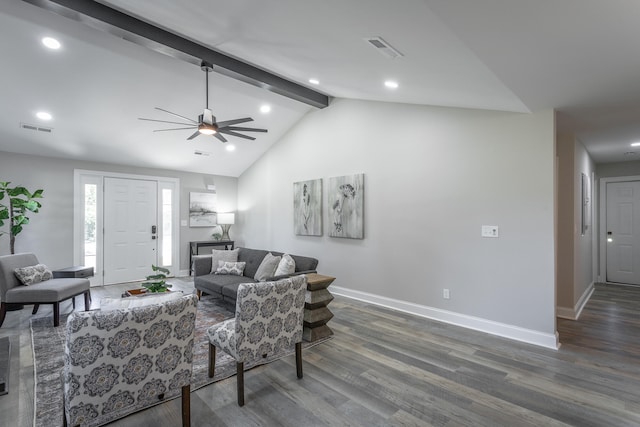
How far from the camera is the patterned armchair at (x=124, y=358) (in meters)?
1.57

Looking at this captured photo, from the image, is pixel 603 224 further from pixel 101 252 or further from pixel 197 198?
pixel 101 252

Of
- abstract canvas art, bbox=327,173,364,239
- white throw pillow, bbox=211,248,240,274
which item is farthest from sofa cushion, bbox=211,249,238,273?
abstract canvas art, bbox=327,173,364,239

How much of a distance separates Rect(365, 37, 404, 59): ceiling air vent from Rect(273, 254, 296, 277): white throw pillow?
2661mm

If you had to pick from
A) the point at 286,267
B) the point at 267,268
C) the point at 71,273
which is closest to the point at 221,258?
the point at 267,268

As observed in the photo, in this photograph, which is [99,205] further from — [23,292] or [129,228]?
[23,292]

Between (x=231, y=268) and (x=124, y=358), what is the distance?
3.19 m

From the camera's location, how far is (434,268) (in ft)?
13.3

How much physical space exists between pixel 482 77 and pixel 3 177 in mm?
7241

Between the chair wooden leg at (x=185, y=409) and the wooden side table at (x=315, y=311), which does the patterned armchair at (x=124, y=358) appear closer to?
the chair wooden leg at (x=185, y=409)

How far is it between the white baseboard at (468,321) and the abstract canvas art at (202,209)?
4233mm

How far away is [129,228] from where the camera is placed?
635 cm

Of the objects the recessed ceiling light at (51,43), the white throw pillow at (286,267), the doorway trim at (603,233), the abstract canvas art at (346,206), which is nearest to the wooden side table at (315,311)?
the white throw pillow at (286,267)

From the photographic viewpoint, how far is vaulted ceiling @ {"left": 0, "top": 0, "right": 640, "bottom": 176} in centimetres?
184

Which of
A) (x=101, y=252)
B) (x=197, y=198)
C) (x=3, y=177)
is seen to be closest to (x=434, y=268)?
(x=197, y=198)
